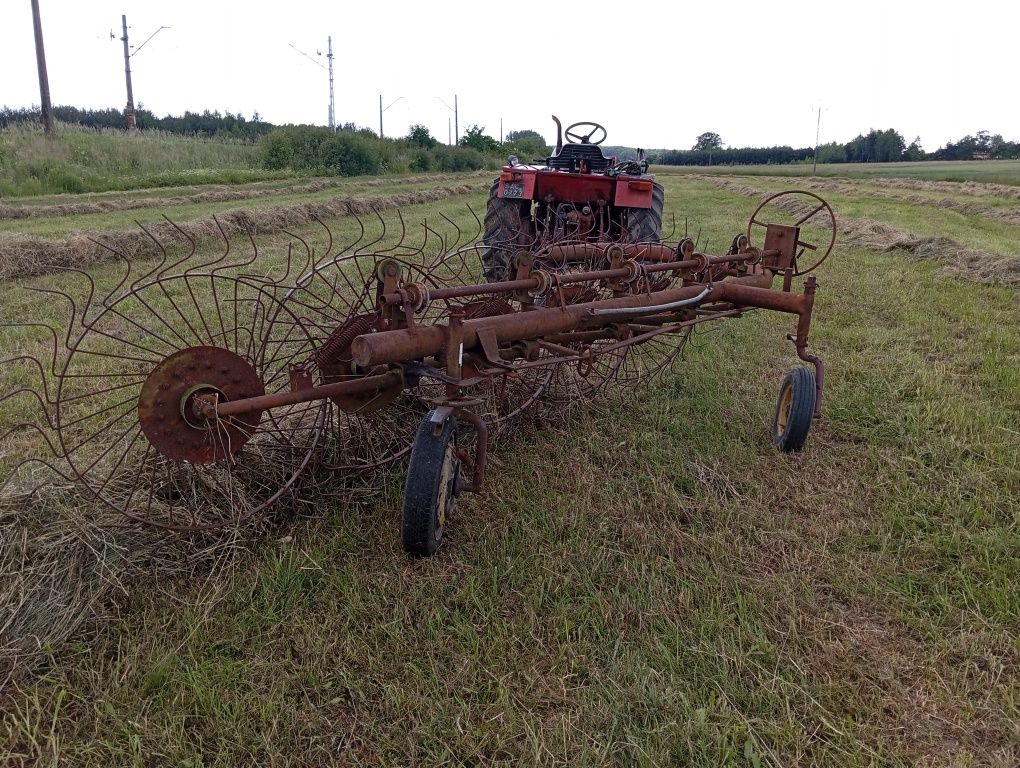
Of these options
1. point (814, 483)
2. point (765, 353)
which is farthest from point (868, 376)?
point (814, 483)

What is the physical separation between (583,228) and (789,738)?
17.1 feet

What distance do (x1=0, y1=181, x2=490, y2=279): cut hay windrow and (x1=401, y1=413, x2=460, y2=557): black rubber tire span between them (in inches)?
103

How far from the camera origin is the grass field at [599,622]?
169cm

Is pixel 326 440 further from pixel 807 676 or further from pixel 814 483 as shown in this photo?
pixel 814 483

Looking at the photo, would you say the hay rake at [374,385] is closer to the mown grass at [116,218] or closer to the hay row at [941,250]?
the hay row at [941,250]

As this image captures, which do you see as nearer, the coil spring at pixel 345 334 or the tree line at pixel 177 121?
the coil spring at pixel 345 334

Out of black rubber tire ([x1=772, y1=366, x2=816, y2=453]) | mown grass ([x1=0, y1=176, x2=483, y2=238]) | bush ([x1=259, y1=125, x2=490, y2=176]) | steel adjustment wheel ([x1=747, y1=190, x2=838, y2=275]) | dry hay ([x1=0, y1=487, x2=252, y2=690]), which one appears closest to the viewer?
dry hay ([x1=0, y1=487, x2=252, y2=690])

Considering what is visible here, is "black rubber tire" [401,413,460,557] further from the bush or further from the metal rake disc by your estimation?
the bush

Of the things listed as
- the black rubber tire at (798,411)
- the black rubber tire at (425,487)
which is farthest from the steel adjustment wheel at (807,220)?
the black rubber tire at (425,487)

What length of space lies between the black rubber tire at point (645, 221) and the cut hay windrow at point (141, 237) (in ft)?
10.3

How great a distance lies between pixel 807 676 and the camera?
190 centimetres

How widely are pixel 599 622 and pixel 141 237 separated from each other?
8.17 metres

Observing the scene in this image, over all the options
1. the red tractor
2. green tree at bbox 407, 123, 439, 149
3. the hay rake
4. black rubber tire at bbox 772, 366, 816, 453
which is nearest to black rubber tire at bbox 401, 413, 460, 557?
the hay rake

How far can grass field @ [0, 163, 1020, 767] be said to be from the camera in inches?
66.6
